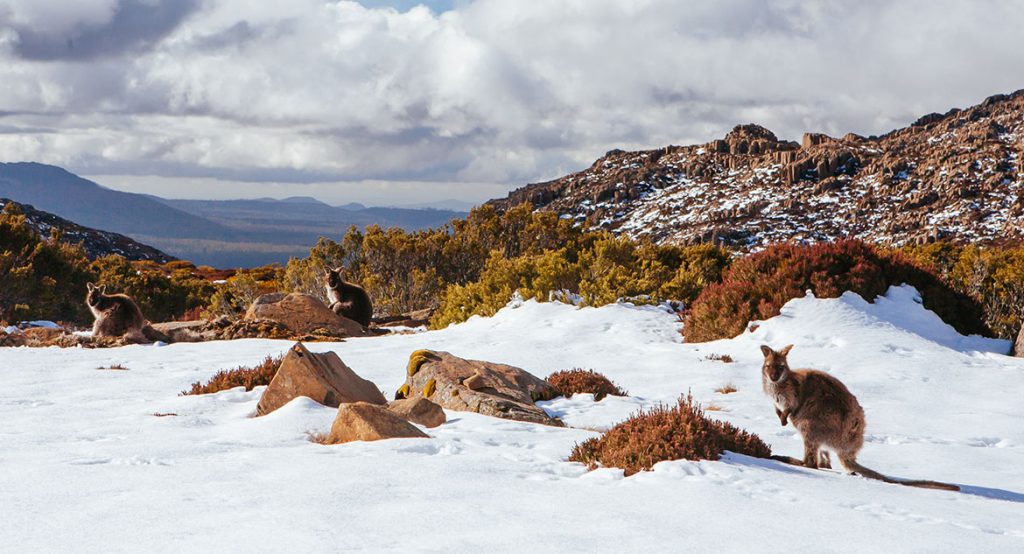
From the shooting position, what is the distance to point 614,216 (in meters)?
120

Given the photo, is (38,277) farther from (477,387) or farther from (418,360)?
(477,387)

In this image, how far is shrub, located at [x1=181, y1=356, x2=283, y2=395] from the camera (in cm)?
1020

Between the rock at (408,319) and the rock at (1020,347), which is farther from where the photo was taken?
the rock at (408,319)

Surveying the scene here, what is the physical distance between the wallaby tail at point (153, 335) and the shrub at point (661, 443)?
12.5 m

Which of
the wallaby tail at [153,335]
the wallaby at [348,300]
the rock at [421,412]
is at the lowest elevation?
the wallaby tail at [153,335]

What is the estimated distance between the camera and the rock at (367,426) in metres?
6.85

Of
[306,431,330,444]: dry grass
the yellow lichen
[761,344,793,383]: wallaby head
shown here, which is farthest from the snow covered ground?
[761,344,793,383]: wallaby head

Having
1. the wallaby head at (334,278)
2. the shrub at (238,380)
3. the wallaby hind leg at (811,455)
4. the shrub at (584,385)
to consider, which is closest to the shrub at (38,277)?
the wallaby head at (334,278)

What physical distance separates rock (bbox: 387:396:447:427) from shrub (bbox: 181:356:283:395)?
286 centimetres

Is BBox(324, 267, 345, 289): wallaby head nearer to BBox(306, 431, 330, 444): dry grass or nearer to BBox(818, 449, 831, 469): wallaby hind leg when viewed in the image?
BBox(306, 431, 330, 444): dry grass

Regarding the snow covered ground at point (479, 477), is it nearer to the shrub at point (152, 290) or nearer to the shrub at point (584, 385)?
the shrub at point (584, 385)

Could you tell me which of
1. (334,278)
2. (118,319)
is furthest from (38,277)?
(334,278)

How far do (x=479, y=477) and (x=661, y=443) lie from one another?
5.03 ft

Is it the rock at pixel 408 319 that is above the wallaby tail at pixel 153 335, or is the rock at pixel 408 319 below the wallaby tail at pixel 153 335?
above
